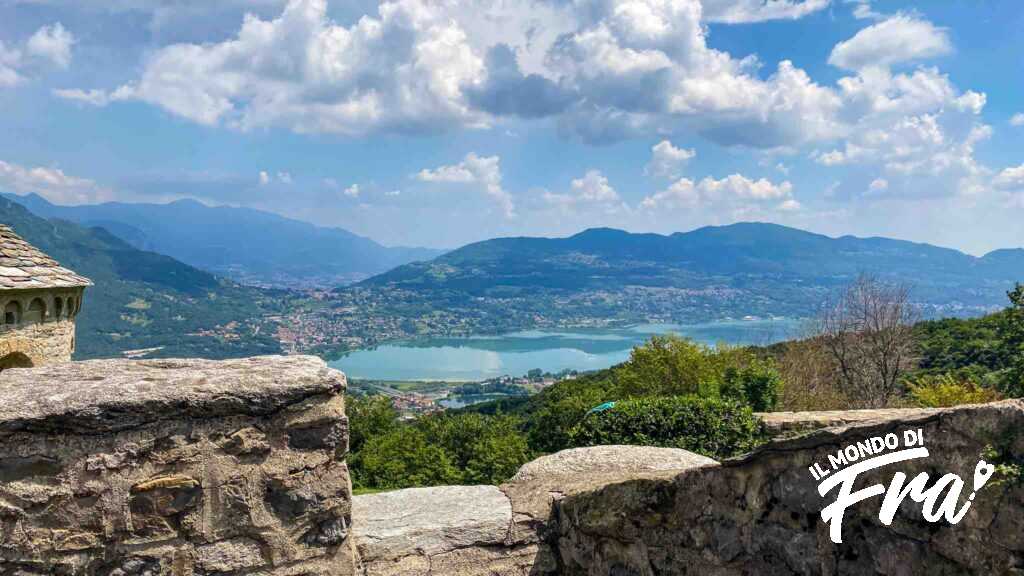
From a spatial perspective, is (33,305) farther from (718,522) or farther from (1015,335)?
(1015,335)

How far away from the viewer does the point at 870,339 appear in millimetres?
23344

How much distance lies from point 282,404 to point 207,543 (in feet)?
2.22

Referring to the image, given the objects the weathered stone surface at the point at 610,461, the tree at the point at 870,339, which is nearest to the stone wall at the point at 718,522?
the weathered stone surface at the point at 610,461

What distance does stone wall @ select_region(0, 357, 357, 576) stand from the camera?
2.51 metres

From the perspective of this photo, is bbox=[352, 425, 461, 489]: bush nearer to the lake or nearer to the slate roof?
the slate roof

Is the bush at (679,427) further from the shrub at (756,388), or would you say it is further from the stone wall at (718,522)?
the stone wall at (718,522)

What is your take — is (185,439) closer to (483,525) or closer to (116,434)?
(116,434)

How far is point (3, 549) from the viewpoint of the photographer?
2494mm

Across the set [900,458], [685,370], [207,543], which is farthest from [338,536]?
[685,370]

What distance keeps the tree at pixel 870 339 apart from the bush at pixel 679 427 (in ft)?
41.3

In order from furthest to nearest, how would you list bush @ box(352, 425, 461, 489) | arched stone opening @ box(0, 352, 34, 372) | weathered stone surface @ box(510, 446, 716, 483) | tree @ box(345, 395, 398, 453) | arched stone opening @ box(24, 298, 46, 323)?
tree @ box(345, 395, 398, 453)
bush @ box(352, 425, 461, 489)
arched stone opening @ box(24, 298, 46, 323)
arched stone opening @ box(0, 352, 34, 372)
weathered stone surface @ box(510, 446, 716, 483)

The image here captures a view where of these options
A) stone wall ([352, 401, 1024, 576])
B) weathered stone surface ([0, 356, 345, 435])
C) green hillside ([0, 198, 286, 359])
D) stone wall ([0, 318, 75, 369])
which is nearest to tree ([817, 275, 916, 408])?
stone wall ([352, 401, 1024, 576])

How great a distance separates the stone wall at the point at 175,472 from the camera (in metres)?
2.51

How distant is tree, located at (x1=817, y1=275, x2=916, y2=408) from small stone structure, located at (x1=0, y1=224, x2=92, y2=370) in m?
21.9
